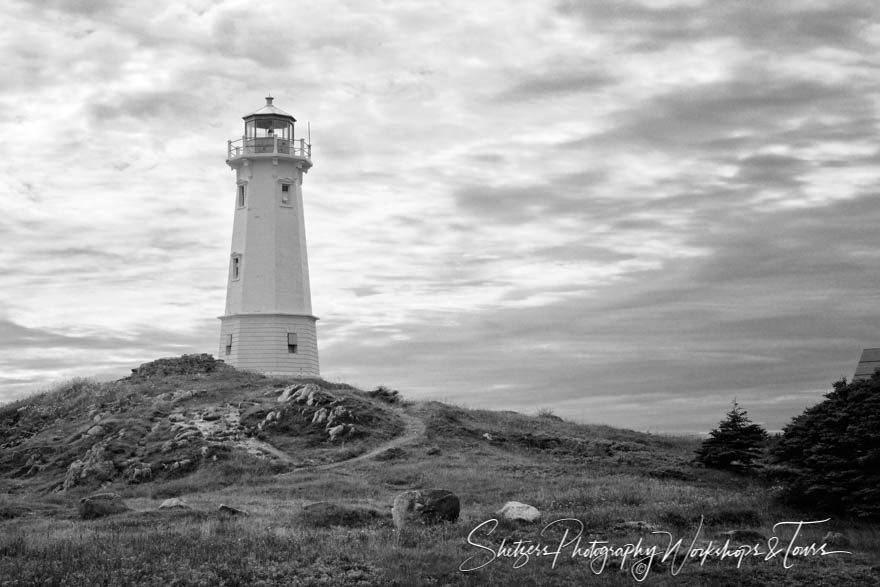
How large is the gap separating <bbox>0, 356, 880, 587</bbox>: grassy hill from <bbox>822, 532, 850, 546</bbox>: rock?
0.08m

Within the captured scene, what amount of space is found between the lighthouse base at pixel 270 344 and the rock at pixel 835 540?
115 feet

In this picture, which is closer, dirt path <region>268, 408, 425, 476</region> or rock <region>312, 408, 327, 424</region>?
dirt path <region>268, 408, 425, 476</region>

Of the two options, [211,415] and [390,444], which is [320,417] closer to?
[390,444]

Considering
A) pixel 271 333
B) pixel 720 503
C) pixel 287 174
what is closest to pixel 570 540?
pixel 720 503

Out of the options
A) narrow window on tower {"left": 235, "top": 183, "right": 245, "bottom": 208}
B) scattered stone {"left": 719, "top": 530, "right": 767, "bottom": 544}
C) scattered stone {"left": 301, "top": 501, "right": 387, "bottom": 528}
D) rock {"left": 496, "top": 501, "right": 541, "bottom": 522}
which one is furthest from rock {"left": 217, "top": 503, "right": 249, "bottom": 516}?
narrow window on tower {"left": 235, "top": 183, "right": 245, "bottom": 208}

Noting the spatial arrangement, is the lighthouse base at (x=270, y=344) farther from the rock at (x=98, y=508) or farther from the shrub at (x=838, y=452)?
the shrub at (x=838, y=452)

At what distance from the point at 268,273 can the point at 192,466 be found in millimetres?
17842

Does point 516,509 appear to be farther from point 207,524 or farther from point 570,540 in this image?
point 207,524

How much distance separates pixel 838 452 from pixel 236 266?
36962 millimetres

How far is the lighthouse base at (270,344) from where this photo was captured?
50938mm

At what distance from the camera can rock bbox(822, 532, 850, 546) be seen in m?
20.0

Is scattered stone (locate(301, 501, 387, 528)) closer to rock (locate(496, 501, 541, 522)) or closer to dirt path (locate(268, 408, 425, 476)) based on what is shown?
rock (locate(496, 501, 541, 522))

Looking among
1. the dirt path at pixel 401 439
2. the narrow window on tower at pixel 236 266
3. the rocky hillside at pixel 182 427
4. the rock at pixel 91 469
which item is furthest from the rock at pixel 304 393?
the narrow window on tower at pixel 236 266

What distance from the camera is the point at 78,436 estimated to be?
1618 inches
